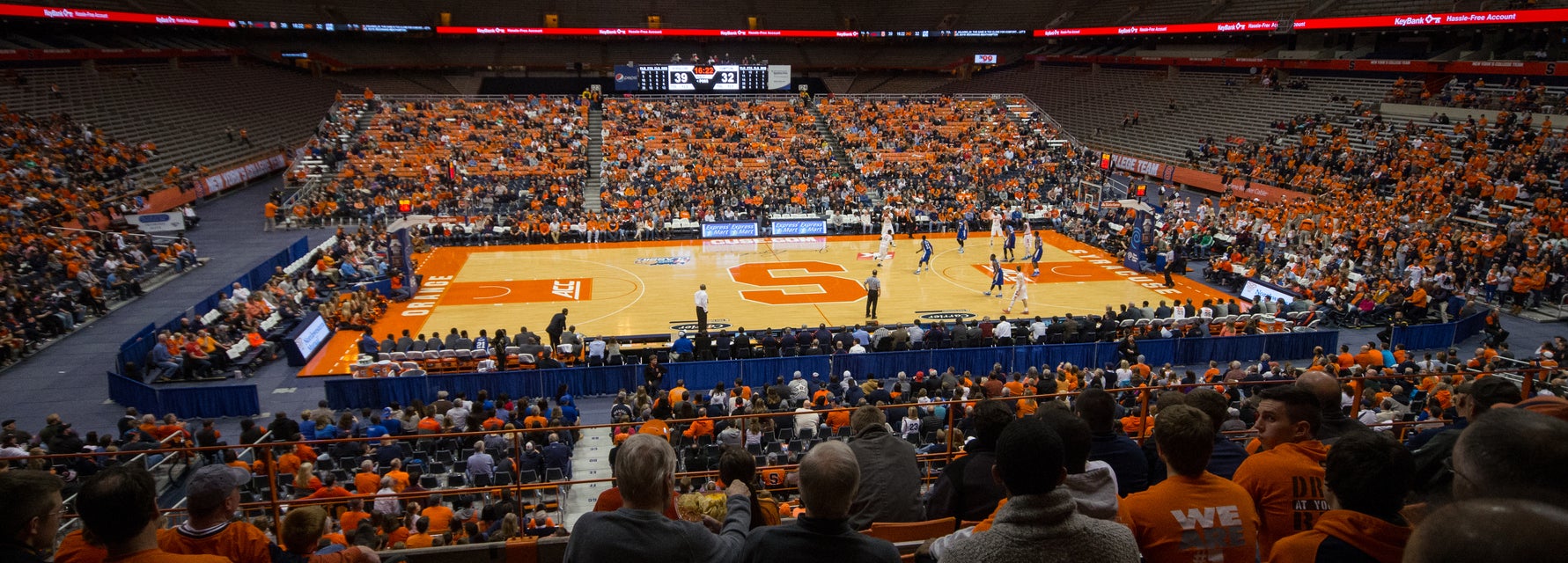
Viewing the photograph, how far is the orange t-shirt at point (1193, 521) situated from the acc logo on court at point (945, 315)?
19.7 metres

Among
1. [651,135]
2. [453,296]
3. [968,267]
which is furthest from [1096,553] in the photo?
[651,135]

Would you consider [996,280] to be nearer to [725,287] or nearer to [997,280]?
[997,280]

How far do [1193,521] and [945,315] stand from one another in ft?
66.6

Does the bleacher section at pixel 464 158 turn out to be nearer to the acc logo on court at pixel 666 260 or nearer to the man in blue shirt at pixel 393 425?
the acc logo on court at pixel 666 260

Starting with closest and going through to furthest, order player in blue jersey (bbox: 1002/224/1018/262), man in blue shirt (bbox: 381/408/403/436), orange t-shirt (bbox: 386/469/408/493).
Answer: orange t-shirt (bbox: 386/469/408/493) → man in blue shirt (bbox: 381/408/403/436) → player in blue jersey (bbox: 1002/224/1018/262)

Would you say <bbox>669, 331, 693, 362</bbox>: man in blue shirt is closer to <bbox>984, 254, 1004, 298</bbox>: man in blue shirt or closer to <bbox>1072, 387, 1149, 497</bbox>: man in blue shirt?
<bbox>984, 254, 1004, 298</bbox>: man in blue shirt

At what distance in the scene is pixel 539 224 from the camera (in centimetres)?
3550

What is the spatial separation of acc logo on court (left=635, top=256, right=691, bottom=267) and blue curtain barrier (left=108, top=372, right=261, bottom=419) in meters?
15.4

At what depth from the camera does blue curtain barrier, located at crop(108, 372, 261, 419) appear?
1689 centimetres

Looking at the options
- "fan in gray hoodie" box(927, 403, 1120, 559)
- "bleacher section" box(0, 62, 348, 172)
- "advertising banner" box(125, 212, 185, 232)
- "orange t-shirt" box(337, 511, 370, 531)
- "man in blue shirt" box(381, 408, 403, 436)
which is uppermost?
"bleacher section" box(0, 62, 348, 172)

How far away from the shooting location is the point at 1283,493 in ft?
15.3

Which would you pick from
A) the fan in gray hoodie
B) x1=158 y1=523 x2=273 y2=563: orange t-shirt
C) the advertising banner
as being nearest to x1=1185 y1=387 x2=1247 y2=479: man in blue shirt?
the fan in gray hoodie

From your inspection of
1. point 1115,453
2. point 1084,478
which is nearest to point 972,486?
point 1115,453

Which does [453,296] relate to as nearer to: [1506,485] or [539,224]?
[539,224]
